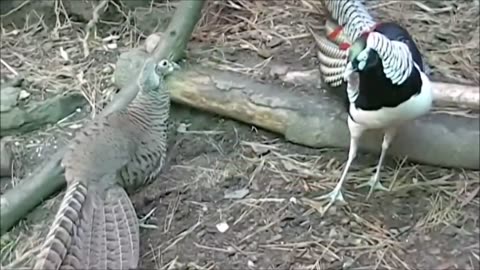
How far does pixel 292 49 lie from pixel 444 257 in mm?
1373

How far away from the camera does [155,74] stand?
131 inches

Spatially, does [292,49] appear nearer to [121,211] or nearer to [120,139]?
[120,139]

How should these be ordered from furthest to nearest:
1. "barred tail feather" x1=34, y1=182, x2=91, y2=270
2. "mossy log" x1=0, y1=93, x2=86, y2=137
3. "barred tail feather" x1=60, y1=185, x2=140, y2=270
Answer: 1. "mossy log" x1=0, y1=93, x2=86, y2=137
2. "barred tail feather" x1=60, y1=185, x2=140, y2=270
3. "barred tail feather" x1=34, y1=182, x2=91, y2=270

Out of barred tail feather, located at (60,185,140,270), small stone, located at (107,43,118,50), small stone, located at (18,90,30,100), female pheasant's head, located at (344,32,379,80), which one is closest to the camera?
barred tail feather, located at (60,185,140,270)

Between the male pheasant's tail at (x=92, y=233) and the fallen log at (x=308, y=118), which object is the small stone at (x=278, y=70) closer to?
the fallen log at (x=308, y=118)

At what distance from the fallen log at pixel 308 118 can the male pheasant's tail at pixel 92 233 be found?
2.29 ft

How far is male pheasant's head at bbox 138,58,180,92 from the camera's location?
3.30m

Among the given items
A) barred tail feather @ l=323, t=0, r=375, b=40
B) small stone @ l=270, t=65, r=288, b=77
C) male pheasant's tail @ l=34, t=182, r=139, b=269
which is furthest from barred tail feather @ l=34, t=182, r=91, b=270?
barred tail feather @ l=323, t=0, r=375, b=40

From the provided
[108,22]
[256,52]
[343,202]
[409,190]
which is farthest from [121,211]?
[108,22]

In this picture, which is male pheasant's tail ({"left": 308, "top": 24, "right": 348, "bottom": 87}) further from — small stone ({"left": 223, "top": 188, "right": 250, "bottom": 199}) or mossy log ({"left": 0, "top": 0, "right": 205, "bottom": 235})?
mossy log ({"left": 0, "top": 0, "right": 205, "bottom": 235})

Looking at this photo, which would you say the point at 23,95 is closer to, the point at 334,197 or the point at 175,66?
the point at 175,66

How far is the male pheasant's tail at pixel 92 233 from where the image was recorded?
2.58 m

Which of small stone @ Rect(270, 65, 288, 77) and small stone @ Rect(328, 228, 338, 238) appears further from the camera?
small stone @ Rect(270, 65, 288, 77)

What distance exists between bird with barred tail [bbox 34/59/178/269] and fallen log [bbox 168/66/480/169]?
182 mm
